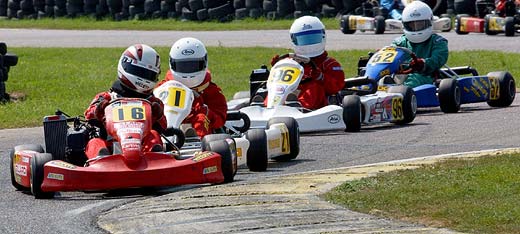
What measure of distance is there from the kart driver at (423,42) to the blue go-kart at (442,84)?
0.51 feet

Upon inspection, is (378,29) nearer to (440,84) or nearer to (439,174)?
(440,84)

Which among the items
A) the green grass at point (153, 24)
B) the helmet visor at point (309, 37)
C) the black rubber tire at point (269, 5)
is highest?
the helmet visor at point (309, 37)

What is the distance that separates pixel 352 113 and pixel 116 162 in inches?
162

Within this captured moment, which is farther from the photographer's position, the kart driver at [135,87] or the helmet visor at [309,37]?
the helmet visor at [309,37]

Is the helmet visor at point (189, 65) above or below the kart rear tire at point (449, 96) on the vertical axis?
above

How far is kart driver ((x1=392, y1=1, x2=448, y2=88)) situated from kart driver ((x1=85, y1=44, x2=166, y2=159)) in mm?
5548

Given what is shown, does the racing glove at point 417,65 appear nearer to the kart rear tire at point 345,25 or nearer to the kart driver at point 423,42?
the kart driver at point 423,42

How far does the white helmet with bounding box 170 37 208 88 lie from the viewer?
993 centimetres

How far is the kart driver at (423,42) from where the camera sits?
14.0 metres

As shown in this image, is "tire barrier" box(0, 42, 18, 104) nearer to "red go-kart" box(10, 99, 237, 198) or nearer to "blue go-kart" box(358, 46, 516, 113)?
"blue go-kart" box(358, 46, 516, 113)

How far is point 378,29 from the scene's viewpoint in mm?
25328

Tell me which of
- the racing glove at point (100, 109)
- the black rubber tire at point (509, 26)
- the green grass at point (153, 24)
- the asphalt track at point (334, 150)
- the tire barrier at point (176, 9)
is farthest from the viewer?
the green grass at point (153, 24)

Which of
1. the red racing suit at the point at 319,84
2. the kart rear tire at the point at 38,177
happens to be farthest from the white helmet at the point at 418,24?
the kart rear tire at the point at 38,177

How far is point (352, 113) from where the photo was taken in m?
11.7
